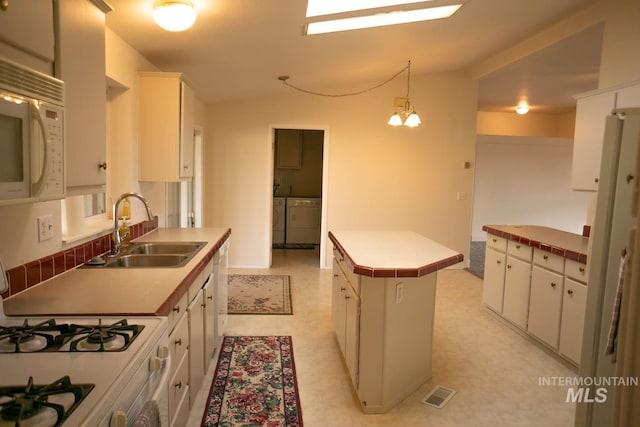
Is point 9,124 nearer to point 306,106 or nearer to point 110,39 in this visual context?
point 110,39

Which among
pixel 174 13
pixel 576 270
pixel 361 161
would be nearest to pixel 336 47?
pixel 174 13

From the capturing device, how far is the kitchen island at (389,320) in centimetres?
247

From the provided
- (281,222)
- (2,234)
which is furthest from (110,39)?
(281,222)

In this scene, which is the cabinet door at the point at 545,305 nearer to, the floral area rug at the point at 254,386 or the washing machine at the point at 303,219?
the floral area rug at the point at 254,386

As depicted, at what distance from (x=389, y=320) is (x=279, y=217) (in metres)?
5.36

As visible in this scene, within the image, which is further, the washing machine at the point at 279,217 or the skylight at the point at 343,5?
the washing machine at the point at 279,217

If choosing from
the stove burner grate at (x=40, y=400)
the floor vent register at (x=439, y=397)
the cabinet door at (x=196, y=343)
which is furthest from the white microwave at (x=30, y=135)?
the floor vent register at (x=439, y=397)

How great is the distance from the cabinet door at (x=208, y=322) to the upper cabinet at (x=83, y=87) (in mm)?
1012

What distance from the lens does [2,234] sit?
1.64m

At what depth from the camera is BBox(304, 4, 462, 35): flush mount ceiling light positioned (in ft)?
10.5

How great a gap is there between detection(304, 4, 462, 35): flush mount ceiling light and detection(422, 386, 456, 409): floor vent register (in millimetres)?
2600

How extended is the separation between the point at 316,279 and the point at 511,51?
3.57 meters

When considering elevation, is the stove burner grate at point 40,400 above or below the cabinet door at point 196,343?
above

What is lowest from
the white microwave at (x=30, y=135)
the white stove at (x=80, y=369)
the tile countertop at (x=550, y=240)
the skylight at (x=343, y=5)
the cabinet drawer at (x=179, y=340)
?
the cabinet drawer at (x=179, y=340)
